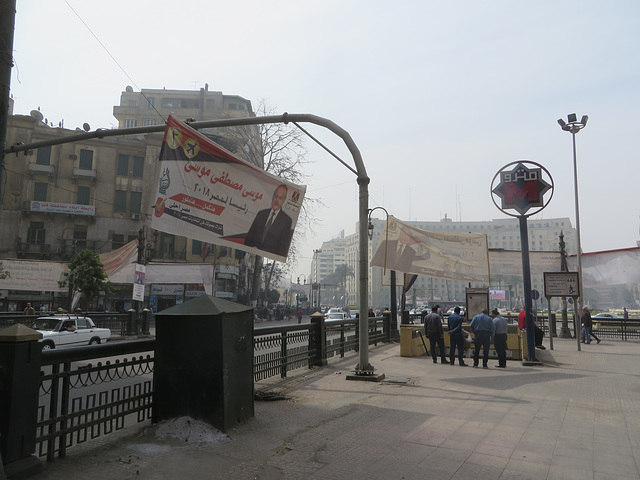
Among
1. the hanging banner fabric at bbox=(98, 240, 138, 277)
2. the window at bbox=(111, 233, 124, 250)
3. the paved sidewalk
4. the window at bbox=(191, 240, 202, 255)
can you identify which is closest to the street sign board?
the paved sidewalk

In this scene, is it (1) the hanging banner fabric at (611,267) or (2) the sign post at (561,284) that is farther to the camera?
(1) the hanging banner fabric at (611,267)

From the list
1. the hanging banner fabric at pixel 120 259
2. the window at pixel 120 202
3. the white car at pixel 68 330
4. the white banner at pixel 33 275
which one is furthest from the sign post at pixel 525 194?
the window at pixel 120 202

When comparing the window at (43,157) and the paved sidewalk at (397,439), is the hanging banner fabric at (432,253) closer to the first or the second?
the paved sidewalk at (397,439)

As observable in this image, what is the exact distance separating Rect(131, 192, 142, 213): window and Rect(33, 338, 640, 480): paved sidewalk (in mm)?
41996

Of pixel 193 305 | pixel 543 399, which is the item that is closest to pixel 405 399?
pixel 543 399

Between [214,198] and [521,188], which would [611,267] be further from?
[214,198]

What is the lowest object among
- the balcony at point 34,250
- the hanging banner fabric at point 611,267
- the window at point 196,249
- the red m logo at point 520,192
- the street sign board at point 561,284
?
the street sign board at point 561,284

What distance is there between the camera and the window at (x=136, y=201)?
156ft

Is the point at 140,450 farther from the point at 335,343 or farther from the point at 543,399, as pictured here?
the point at 335,343

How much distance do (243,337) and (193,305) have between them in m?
0.78

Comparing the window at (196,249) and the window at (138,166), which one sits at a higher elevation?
the window at (138,166)

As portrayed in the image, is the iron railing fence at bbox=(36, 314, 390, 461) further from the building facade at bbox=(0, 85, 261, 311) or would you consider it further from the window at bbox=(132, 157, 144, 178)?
the window at bbox=(132, 157, 144, 178)

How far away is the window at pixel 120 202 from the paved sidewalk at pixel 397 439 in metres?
42.5

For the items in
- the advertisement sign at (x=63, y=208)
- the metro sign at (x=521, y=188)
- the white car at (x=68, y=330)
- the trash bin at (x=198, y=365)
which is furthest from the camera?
the advertisement sign at (x=63, y=208)
